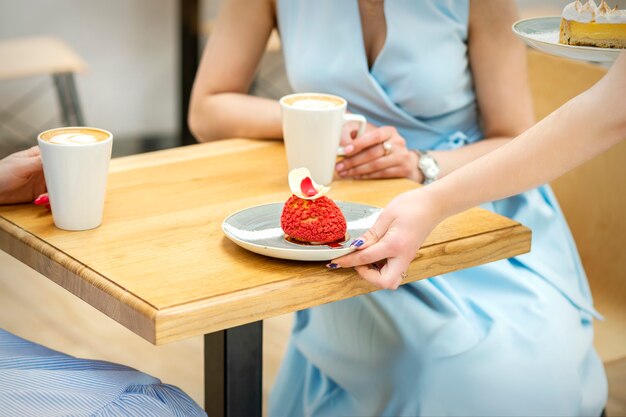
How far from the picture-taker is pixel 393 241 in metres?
1.05

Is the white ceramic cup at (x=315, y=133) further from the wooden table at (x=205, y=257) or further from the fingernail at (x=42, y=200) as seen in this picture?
the fingernail at (x=42, y=200)

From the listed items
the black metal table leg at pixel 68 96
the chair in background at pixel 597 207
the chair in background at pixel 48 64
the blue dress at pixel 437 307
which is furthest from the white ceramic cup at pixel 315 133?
the black metal table leg at pixel 68 96

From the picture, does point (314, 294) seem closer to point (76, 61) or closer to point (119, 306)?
point (119, 306)

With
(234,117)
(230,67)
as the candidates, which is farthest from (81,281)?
(230,67)

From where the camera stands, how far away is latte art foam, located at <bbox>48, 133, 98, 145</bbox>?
44.7 inches

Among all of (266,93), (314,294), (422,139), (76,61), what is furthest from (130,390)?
(266,93)

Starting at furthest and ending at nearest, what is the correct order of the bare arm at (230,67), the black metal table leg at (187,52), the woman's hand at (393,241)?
1. the black metal table leg at (187,52)
2. the bare arm at (230,67)
3. the woman's hand at (393,241)

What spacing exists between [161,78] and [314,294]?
345 cm

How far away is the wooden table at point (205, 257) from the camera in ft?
3.23

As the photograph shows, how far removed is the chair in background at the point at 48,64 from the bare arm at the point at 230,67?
64.2 inches

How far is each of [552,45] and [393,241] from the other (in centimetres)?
27

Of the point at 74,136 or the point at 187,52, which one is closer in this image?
the point at 74,136

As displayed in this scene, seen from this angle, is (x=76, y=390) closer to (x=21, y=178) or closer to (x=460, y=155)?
(x=21, y=178)

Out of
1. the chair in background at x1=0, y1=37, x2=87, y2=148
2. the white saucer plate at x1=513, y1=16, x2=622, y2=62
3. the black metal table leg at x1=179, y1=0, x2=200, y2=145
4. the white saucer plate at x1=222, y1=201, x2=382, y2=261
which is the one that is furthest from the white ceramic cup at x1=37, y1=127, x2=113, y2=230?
the black metal table leg at x1=179, y1=0, x2=200, y2=145
